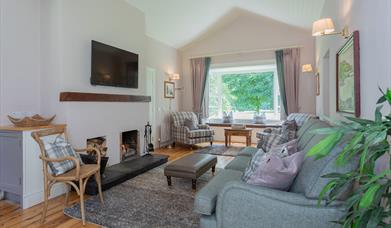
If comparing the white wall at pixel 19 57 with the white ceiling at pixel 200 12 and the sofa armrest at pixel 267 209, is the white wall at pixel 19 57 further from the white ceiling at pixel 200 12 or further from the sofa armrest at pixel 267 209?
the sofa armrest at pixel 267 209

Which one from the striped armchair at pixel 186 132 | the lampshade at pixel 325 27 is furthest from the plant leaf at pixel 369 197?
the striped armchair at pixel 186 132

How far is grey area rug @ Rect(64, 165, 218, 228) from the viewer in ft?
7.30

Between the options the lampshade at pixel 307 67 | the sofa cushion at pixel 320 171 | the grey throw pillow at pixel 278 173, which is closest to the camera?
the sofa cushion at pixel 320 171

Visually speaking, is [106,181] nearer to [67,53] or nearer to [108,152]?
[108,152]

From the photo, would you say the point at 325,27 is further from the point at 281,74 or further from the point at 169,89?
the point at 169,89

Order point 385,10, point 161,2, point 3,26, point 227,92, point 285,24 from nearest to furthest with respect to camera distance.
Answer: point 385,10, point 3,26, point 161,2, point 285,24, point 227,92

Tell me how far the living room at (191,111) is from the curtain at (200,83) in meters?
0.03

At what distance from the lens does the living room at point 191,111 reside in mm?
Answer: 1402

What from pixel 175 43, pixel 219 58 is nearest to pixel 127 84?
pixel 175 43

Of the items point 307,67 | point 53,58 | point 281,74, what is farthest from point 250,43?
point 53,58

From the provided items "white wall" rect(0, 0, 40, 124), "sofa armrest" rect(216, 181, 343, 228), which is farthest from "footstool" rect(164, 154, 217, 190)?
"white wall" rect(0, 0, 40, 124)

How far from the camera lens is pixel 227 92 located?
278 inches

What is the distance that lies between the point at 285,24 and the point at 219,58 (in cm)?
200

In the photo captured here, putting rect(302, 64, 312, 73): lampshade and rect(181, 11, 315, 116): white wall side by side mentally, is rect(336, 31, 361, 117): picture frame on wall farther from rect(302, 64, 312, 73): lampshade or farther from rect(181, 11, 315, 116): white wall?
rect(181, 11, 315, 116): white wall
